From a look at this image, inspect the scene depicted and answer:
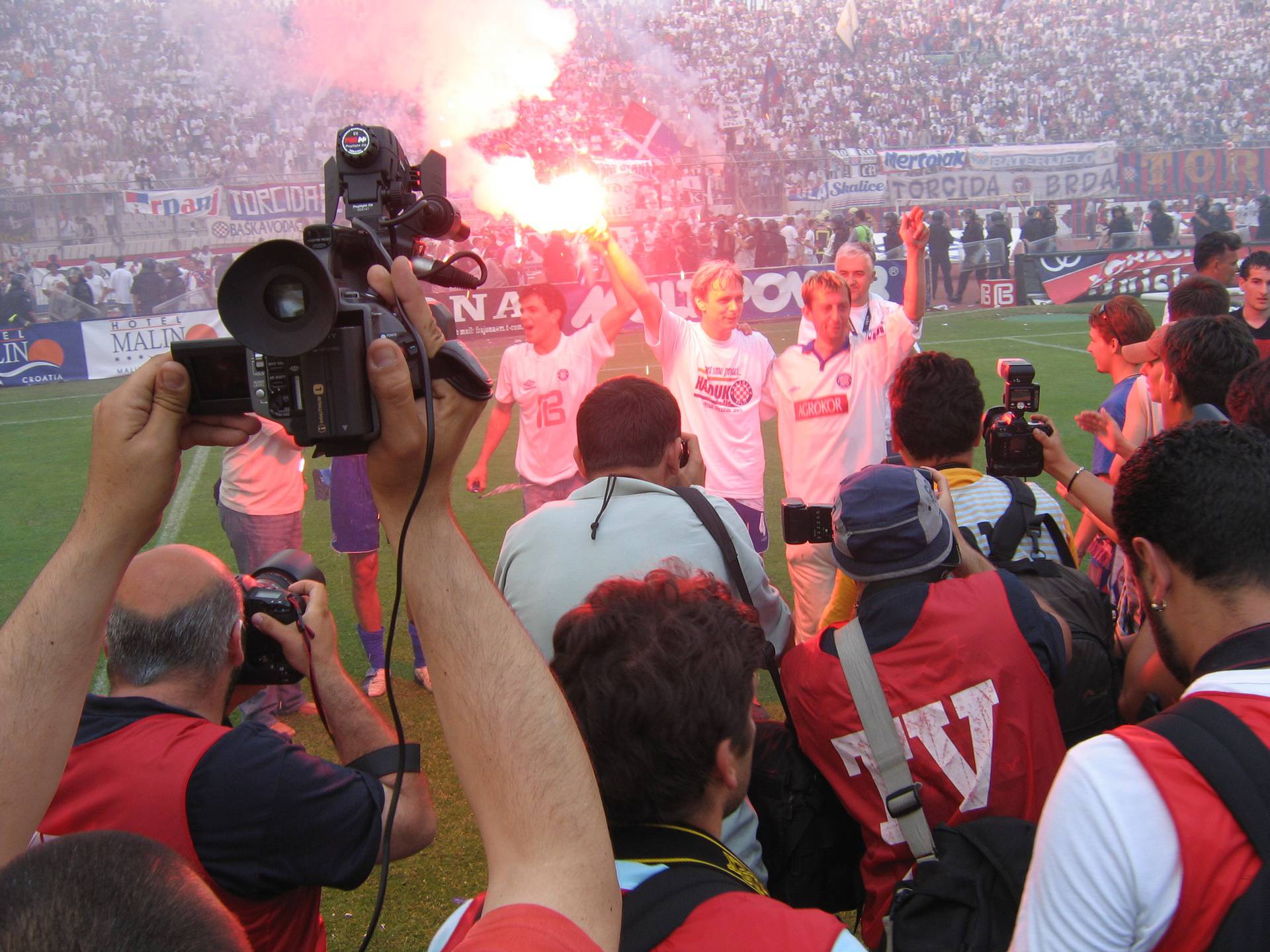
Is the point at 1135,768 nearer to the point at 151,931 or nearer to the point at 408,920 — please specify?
the point at 151,931

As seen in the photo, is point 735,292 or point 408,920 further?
point 735,292

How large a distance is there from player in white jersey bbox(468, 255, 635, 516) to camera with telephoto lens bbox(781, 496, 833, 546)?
291cm

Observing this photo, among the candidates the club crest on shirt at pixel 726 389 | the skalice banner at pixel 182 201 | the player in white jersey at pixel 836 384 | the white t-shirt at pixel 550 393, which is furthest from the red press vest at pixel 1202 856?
the skalice banner at pixel 182 201

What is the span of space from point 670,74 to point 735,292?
32.9 metres

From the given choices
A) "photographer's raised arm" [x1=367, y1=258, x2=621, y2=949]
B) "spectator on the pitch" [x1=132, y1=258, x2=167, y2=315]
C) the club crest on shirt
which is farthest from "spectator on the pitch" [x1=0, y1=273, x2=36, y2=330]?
"photographer's raised arm" [x1=367, y1=258, x2=621, y2=949]

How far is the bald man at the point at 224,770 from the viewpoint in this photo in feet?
6.07

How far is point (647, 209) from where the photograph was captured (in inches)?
1082

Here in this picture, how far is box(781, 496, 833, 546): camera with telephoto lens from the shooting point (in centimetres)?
283

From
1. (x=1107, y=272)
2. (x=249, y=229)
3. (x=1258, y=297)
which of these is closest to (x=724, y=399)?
(x=1258, y=297)

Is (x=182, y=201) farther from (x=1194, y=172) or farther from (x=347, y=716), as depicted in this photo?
(x=1194, y=172)

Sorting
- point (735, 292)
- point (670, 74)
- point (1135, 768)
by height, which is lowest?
point (1135, 768)

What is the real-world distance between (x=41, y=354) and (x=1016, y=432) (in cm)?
1763

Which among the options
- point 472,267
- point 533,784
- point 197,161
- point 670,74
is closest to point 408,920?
point 533,784

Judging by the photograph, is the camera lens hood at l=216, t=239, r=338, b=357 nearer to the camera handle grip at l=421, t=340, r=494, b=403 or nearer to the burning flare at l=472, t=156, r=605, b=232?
the camera handle grip at l=421, t=340, r=494, b=403
